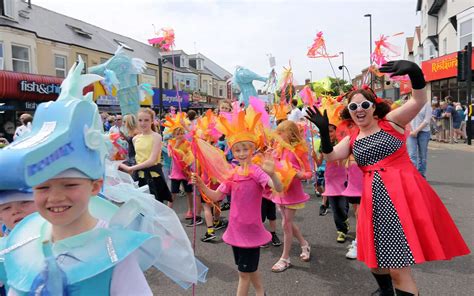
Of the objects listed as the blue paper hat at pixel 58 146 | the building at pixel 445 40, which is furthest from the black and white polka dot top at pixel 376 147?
the building at pixel 445 40

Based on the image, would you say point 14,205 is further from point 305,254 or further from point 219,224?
point 219,224

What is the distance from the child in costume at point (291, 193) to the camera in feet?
14.2

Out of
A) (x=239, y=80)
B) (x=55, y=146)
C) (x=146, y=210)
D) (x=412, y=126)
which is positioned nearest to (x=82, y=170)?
(x=55, y=146)

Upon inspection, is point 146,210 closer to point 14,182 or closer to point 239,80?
point 14,182

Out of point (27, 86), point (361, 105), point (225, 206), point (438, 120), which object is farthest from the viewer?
point (27, 86)

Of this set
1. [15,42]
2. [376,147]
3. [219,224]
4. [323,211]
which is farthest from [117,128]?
[15,42]

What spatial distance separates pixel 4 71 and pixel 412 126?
17.3m

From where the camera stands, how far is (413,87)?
2.93m

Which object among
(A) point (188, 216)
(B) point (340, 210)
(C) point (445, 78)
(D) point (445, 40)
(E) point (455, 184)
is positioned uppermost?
(D) point (445, 40)

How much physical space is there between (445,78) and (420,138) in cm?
1692

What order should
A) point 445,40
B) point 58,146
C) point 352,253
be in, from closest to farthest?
point 58,146 < point 352,253 < point 445,40

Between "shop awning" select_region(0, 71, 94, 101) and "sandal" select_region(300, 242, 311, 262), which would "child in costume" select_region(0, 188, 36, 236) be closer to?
"sandal" select_region(300, 242, 311, 262)

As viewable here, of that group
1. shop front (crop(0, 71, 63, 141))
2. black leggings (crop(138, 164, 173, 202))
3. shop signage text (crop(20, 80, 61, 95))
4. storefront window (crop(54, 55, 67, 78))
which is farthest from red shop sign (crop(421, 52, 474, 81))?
storefront window (crop(54, 55, 67, 78))

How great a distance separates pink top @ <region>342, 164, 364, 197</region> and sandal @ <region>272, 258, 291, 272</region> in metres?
1.14
